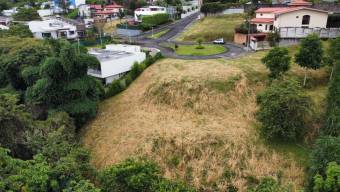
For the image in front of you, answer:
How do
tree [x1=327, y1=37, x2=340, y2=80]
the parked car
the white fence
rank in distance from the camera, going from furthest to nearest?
the parked car < the white fence < tree [x1=327, y1=37, x2=340, y2=80]

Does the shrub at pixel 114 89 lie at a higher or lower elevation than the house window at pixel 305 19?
lower

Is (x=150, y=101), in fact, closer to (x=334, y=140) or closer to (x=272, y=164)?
(x=272, y=164)

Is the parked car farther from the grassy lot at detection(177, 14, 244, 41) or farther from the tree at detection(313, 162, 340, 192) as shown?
the tree at detection(313, 162, 340, 192)

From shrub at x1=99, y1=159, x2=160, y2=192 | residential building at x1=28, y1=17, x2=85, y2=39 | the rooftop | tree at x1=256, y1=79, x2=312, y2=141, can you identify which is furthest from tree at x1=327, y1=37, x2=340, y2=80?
residential building at x1=28, y1=17, x2=85, y2=39

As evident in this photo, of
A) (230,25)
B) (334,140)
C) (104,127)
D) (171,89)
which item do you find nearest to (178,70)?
(171,89)

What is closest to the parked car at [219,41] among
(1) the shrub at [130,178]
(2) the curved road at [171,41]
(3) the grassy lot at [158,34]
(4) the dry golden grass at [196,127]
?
(2) the curved road at [171,41]

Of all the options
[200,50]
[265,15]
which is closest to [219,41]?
[200,50]

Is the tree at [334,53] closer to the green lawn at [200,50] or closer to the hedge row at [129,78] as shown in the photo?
the green lawn at [200,50]
